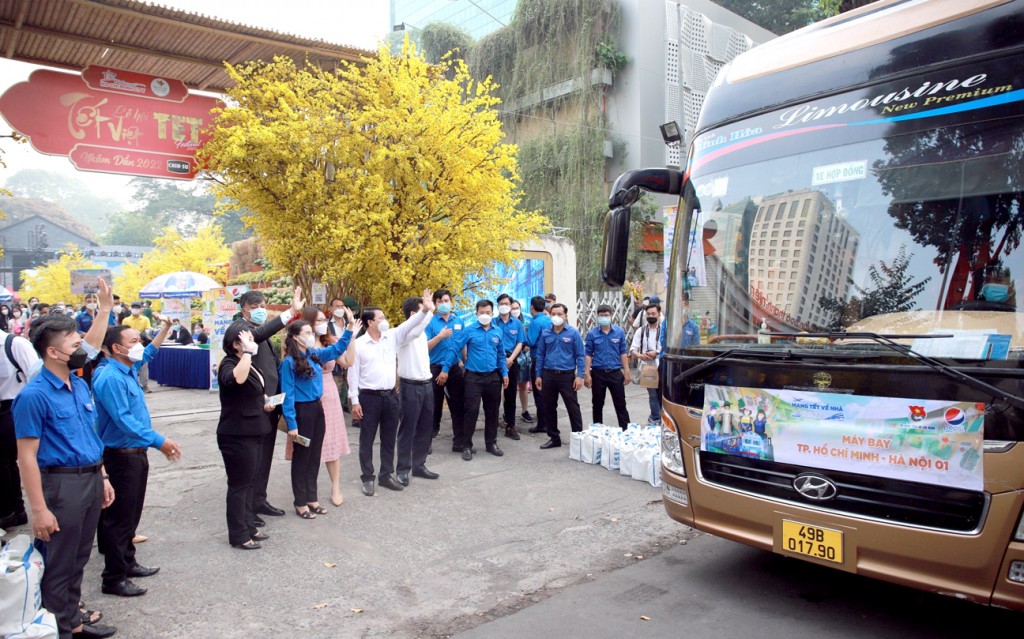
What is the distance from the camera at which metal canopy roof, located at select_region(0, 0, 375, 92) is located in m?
9.27

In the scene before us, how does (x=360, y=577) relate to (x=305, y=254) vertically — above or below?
below

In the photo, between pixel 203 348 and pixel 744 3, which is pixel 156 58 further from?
pixel 744 3

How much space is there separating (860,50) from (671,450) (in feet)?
8.74

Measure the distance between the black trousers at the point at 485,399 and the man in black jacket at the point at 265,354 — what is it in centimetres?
279

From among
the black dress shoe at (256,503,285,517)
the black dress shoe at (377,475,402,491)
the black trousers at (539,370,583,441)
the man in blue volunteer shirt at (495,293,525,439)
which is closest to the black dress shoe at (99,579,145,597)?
the black dress shoe at (256,503,285,517)

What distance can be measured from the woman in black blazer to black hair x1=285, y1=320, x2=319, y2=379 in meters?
0.54

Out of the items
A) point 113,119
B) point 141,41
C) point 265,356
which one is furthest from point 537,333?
point 141,41

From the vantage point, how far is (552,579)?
4.77 metres

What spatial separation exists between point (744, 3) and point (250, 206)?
25.8m

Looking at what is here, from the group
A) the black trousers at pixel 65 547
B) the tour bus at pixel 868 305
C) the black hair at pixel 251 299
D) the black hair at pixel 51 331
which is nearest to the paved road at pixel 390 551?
the black trousers at pixel 65 547

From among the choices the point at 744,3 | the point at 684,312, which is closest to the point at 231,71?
the point at 684,312

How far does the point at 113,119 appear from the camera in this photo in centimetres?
1014

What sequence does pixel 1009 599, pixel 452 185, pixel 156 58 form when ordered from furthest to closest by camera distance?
pixel 156 58 → pixel 452 185 → pixel 1009 599

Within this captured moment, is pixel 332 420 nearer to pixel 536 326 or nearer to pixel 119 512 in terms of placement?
pixel 119 512
